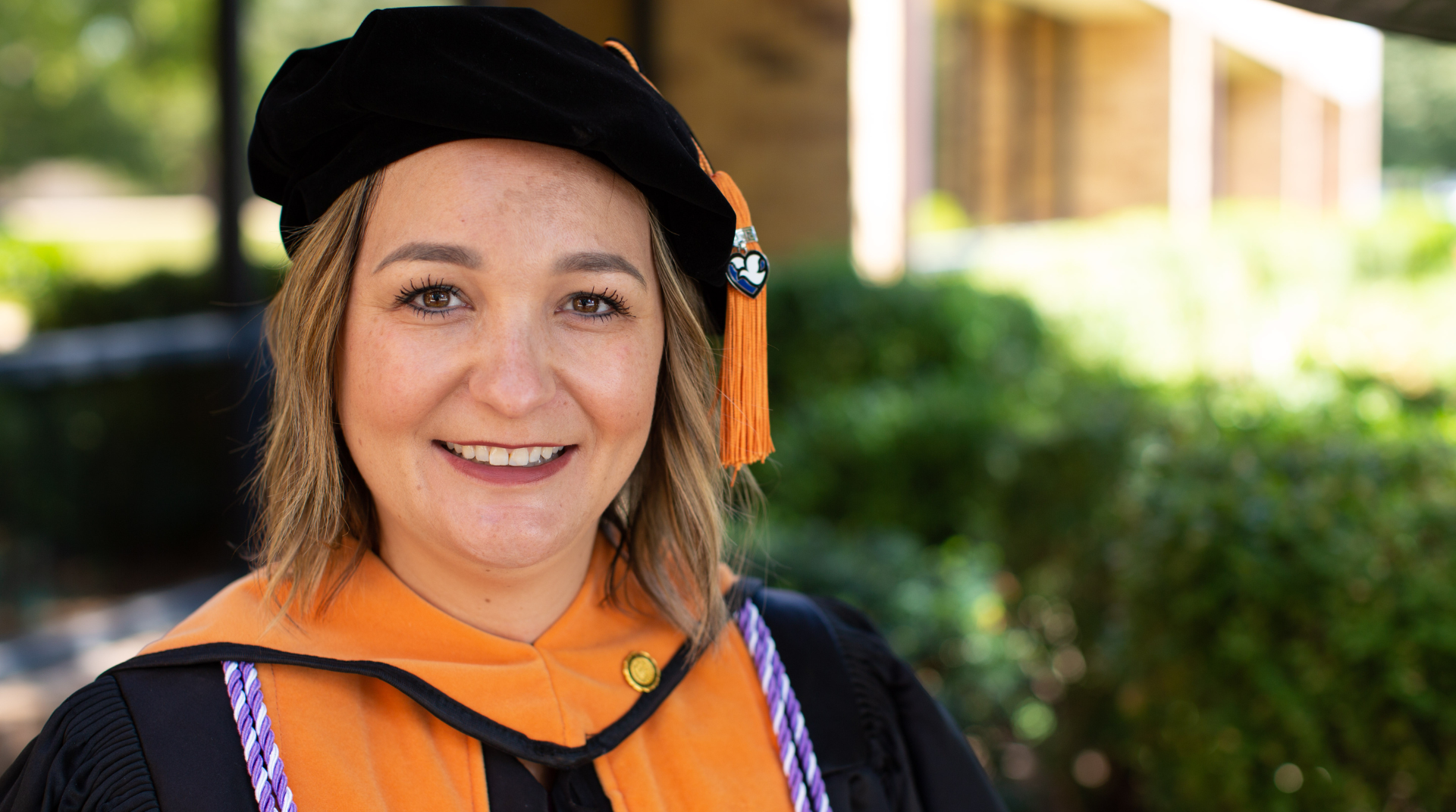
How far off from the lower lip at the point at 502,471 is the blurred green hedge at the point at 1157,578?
74 cm

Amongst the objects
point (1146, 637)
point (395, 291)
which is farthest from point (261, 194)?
point (1146, 637)

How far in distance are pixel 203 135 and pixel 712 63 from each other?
4325mm

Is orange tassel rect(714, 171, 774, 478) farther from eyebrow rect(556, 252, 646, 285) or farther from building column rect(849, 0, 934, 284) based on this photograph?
building column rect(849, 0, 934, 284)

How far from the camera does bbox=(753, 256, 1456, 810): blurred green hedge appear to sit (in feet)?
8.55

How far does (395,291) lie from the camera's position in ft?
4.23

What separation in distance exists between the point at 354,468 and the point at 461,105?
1.65 feet

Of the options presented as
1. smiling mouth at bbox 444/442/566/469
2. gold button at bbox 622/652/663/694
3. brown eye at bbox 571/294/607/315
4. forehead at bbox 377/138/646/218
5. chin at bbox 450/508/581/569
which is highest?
forehead at bbox 377/138/646/218

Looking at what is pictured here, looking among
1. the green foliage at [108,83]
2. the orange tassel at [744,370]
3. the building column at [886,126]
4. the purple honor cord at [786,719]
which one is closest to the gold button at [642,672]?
the purple honor cord at [786,719]

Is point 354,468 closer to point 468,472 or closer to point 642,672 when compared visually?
point 468,472

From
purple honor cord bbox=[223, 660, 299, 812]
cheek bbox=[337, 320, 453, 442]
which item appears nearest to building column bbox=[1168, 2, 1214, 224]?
cheek bbox=[337, 320, 453, 442]

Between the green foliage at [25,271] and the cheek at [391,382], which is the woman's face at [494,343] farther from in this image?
the green foliage at [25,271]

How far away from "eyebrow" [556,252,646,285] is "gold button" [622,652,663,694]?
1.57ft

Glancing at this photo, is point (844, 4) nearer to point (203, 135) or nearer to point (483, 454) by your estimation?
point (203, 135)

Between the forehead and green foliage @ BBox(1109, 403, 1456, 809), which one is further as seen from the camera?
green foliage @ BBox(1109, 403, 1456, 809)
